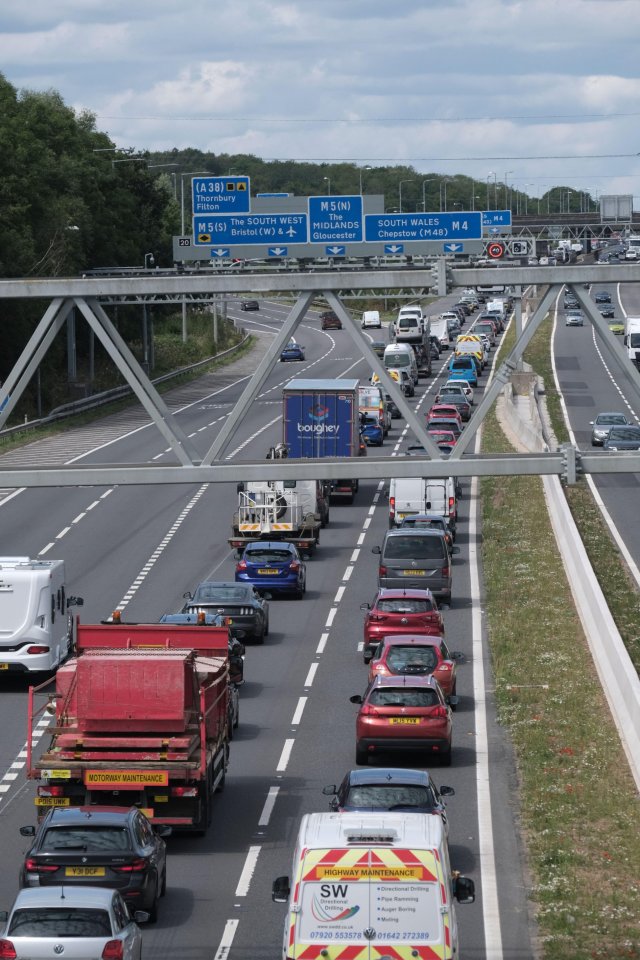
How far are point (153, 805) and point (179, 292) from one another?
726cm

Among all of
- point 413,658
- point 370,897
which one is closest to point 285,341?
point 370,897

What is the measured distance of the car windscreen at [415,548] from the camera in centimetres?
4184

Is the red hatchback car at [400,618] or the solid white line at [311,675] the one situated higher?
the red hatchback car at [400,618]

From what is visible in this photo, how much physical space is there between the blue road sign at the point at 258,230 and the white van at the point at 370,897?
1612 centimetres

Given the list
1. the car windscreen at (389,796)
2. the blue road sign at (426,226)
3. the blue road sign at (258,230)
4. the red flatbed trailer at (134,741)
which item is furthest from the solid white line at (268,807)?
the blue road sign at (426,226)

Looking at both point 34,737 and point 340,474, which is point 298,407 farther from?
point 340,474

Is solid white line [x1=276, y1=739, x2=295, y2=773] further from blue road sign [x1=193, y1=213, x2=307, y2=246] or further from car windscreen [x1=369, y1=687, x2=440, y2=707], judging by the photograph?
blue road sign [x1=193, y1=213, x2=307, y2=246]

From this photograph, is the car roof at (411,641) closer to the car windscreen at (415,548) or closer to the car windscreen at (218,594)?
the car windscreen at (218,594)

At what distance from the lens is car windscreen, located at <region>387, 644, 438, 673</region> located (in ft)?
97.4

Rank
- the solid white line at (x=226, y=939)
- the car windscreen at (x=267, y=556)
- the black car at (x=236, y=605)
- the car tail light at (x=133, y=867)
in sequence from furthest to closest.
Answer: the car windscreen at (x=267, y=556) < the black car at (x=236, y=605) < the car tail light at (x=133, y=867) < the solid white line at (x=226, y=939)

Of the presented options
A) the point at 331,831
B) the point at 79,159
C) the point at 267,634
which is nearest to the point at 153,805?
the point at 331,831

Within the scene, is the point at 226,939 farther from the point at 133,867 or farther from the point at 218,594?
the point at 218,594

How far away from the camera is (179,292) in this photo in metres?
19.1

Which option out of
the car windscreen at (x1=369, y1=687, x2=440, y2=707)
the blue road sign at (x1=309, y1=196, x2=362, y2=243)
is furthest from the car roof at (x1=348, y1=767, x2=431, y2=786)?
the blue road sign at (x1=309, y1=196, x2=362, y2=243)
